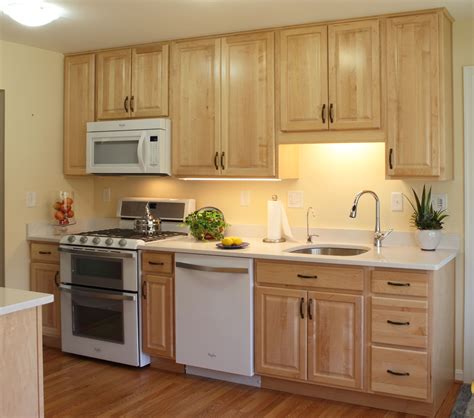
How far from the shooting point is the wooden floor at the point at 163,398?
3.45 meters

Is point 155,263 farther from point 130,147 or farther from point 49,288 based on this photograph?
point 49,288

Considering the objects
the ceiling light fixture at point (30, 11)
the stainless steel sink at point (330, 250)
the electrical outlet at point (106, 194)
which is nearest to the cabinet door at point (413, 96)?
the stainless steel sink at point (330, 250)

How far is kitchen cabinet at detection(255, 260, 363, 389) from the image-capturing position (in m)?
3.46

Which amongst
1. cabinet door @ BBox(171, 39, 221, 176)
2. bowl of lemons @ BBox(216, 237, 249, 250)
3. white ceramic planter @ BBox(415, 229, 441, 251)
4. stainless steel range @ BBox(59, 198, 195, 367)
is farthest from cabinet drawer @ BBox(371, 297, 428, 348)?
stainless steel range @ BBox(59, 198, 195, 367)

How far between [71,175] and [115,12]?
1.65 meters

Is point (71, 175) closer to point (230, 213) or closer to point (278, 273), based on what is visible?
point (230, 213)

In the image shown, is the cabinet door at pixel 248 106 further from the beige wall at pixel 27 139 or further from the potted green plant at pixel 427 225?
the beige wall at pixel 27 139

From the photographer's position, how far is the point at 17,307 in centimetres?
233

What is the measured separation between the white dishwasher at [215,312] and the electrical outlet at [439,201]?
1.21 metres

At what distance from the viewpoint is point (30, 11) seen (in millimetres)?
3520

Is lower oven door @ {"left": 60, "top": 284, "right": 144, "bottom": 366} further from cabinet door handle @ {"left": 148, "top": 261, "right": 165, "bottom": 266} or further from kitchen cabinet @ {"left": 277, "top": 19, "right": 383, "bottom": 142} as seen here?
kitchen cabinet @ {"left": 277, "top": 19, "right": 383, "bottom": 142}

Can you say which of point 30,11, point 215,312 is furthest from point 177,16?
point 215,312

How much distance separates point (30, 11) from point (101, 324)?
2.06 meters

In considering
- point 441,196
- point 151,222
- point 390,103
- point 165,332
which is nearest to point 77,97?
point 151,222
